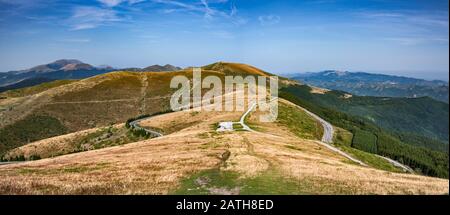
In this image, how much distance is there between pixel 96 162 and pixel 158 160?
27.6 ft

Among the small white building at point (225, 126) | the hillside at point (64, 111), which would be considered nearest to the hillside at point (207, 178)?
the small white building at point (225, 126)

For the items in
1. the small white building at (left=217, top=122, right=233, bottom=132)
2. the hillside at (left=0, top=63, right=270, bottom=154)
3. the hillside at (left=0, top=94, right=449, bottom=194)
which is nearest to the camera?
the hillside at (left=0, top=94, right=449, bottom=194)

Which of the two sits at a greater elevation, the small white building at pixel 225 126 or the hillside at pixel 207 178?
the hillside at pixel 207 178

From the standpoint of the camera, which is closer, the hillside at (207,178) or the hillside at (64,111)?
the hillside at (207,178)

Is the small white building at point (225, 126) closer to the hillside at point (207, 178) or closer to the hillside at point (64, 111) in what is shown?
the hillside at point (207, 178)

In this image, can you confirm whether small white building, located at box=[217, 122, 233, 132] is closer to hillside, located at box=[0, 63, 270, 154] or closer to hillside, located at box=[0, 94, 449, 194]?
hillside, located at box=[0, 94, 449, 194]

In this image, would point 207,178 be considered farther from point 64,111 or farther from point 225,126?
point 64,111

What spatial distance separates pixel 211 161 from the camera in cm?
4081

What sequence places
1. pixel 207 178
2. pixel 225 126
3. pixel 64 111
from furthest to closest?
pixel 64 111 → pixel 225 126 → pixel 207 178

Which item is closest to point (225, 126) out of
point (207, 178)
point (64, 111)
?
point (207, 178)

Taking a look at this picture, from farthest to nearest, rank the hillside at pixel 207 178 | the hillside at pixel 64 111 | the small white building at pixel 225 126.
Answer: the hillside at pixel 64 111 → the small white building at pixel 225 126 → the hillside at pixel 207 178

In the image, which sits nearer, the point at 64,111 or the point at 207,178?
the point at 207,178

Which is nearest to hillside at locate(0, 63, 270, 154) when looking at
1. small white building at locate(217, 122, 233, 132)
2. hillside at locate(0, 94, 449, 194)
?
small white building at locate(217, 122, 233, 132)
